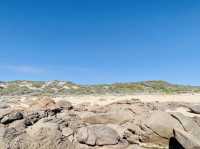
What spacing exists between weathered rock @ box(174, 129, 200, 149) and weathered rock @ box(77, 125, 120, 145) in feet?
8.12

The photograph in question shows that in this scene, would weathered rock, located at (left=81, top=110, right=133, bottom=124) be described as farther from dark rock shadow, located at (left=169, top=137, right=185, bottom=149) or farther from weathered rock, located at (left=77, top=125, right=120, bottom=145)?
dark rock shadow, located at (left=169, top=137, right=185, bottom=149)

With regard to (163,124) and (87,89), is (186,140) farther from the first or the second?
(87,89)

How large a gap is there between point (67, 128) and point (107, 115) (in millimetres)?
2450

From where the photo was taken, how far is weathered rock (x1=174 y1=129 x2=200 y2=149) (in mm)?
11539

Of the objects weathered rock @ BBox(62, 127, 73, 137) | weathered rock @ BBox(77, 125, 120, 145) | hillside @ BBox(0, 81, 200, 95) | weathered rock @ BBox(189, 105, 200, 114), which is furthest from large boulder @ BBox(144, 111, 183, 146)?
hillside @ BBox(0, 81, 200, 95)

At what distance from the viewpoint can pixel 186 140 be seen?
38.8ft

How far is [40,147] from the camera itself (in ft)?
38.3

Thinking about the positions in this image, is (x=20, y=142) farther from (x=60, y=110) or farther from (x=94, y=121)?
(x=60, y=110)

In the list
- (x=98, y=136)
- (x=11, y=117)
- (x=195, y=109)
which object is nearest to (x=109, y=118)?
(x=98, y=136)

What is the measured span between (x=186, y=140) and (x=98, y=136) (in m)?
3.41

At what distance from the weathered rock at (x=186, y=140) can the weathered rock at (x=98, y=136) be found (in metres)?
2.47

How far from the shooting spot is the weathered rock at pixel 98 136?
516 inches

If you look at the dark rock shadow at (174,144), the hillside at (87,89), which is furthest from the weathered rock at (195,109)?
the hillside at (87,89)

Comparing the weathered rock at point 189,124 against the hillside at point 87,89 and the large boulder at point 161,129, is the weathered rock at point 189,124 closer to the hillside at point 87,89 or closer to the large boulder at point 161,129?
the large boulder at point 161,129
